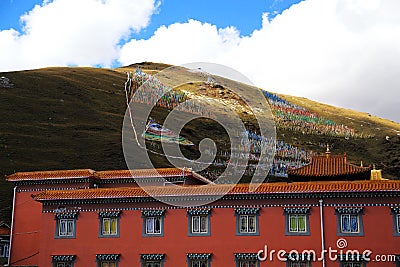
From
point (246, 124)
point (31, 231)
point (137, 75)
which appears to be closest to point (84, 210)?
point (31, 231)

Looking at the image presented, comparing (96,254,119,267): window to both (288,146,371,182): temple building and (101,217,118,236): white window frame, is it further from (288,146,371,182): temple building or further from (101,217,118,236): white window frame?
(288,146,371,182): temple building

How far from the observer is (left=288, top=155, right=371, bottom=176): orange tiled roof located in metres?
34.9

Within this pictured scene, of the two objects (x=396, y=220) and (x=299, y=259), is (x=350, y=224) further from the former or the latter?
(x=299, y=259)

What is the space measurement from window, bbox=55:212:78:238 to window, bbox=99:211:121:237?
1.82m

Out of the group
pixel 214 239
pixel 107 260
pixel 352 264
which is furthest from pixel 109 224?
pixel 352 264

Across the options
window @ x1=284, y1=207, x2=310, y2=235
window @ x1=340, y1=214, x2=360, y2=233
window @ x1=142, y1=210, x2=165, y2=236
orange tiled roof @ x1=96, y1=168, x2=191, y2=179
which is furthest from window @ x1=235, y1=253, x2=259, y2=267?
orange tiled roof @ x1=96, y1=168, x2=191, y2=179

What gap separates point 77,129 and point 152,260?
73.5 metres

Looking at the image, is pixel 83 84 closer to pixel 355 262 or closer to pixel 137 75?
pixel 137 75

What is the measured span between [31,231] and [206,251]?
14469 mm

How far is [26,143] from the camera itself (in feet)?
285

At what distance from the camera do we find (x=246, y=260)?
1191 inches

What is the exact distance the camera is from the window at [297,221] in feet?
98.3

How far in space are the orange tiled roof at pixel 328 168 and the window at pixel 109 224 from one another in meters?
11.9

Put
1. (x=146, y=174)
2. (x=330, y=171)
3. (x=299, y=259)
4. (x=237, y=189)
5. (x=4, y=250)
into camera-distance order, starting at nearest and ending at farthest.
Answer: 1. (x=299, y=259)
2. (x=237, y=189)
3. (x=330, y=171)
4. (x=146, y=174)
5. (x=4, y=250)
